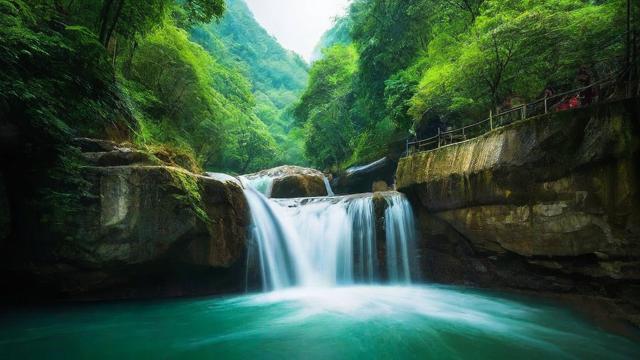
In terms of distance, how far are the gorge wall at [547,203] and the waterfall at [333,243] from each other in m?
1.48

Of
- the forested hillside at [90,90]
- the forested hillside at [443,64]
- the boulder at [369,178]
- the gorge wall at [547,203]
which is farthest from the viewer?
the boulder at [369,178]

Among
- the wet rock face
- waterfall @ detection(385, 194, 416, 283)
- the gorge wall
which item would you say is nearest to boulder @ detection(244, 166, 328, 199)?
waterfall @ detection(385, 194, 416, 283)

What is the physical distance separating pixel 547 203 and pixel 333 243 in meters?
6.85

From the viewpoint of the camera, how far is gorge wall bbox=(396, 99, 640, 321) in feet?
24.3

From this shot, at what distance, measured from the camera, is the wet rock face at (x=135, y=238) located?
7.76m

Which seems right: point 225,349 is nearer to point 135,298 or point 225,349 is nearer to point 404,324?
point 404,324

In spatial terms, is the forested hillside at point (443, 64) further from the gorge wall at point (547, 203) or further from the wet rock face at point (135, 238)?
the wet rock face at point (135, 238)

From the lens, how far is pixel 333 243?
12836mm

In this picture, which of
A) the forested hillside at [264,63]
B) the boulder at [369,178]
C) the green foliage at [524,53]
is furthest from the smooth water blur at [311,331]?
the forested hillside at [264,63]

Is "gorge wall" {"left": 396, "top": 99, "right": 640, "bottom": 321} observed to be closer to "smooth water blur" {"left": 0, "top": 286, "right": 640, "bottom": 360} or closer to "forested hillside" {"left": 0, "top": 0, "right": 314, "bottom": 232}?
"smooth water blur" {"left": 0, "top": 286, "right": 640, "bottom": 360}

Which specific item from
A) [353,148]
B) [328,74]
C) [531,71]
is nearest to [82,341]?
[531,71]

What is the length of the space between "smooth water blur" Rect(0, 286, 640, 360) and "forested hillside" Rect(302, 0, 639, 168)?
660 centimetres

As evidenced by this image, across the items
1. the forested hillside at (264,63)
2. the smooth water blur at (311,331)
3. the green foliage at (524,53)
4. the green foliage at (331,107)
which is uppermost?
the forested hillside at (264,63)

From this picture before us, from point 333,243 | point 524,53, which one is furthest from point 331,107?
point 524,53
